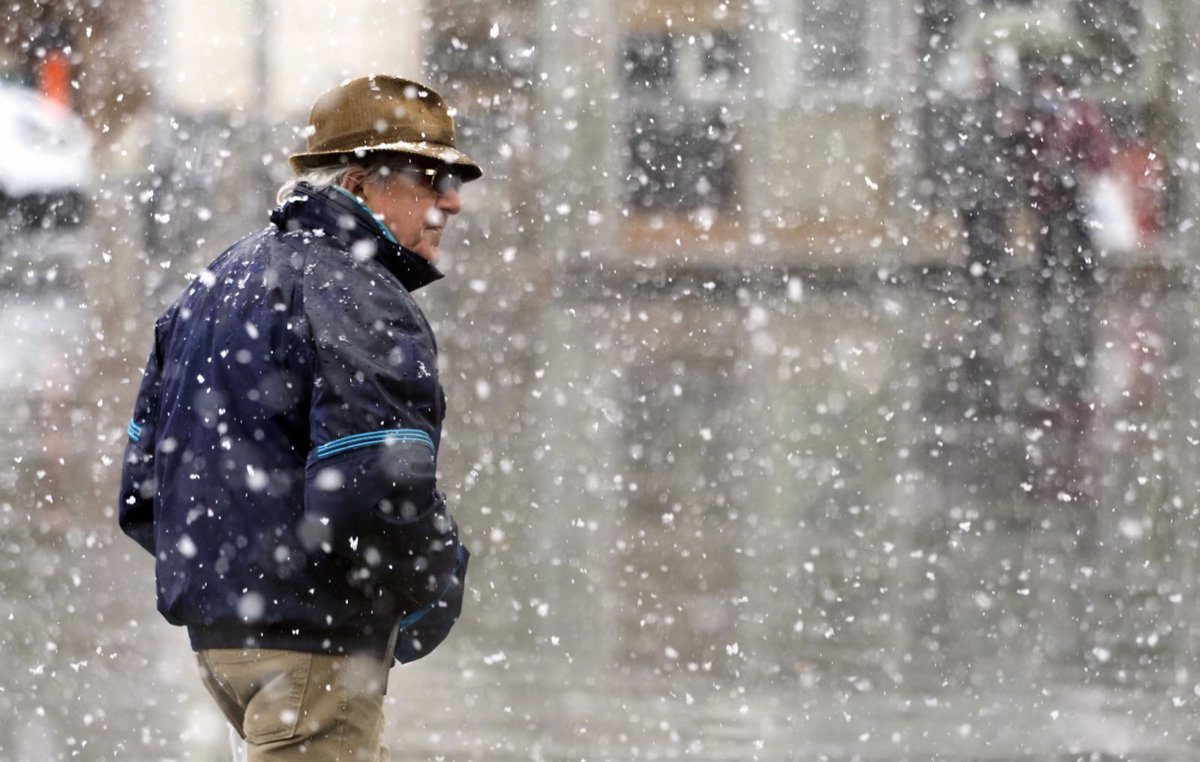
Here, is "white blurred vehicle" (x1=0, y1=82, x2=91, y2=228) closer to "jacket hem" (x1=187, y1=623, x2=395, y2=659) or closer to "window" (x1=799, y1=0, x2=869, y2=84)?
"window" (x1=799, y1=0, x2=869, y2=84)

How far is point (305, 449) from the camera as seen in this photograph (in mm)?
2561

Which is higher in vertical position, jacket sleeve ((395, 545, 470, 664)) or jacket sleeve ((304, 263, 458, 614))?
jacket sleeve ((304, 263, 458, 614))

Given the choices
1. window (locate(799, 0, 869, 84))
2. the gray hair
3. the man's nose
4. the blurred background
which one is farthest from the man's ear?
window (locate(799, 0, 869, 84))

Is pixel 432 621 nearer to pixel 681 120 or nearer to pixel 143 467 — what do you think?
pixel 143 467

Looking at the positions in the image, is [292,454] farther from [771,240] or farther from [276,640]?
[771,240]

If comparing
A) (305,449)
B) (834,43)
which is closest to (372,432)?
(305,449)

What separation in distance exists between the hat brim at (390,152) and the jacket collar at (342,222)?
50mm

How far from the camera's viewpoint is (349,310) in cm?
248

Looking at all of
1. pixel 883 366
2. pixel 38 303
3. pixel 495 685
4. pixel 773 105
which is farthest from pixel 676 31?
pixel 495 685

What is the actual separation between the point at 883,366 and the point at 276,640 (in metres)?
7.83

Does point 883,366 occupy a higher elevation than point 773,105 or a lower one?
lower

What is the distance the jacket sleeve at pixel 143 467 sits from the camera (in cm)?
282

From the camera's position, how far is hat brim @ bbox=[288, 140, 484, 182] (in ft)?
8.70

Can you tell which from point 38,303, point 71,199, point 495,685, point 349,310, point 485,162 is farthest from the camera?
point 71,199
